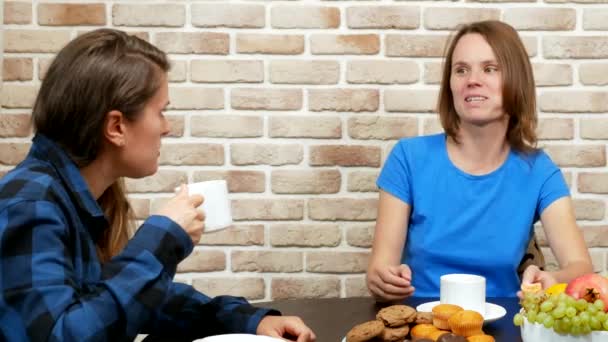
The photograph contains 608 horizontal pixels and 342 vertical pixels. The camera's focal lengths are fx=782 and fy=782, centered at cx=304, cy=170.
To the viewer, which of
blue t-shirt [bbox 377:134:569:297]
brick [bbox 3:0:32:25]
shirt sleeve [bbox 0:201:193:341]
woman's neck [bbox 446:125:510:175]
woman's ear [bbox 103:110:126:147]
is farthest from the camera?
brick [bbox 3:0:32:25]

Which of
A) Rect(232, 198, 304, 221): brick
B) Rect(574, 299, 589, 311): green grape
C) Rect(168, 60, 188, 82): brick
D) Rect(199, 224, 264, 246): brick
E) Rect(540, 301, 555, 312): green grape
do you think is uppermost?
Rect(168, 60, 188, 82): brick

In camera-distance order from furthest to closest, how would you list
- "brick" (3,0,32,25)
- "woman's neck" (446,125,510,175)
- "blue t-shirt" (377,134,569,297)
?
"brick" (3,0,32,25) → "woman's neck" (446,125,510,175) → "blue t-shirt" (377,134,569,297)

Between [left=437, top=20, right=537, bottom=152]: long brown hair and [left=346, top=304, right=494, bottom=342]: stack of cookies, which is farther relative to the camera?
[left=437, top=20, right=537, bottom=152]: long brown hair

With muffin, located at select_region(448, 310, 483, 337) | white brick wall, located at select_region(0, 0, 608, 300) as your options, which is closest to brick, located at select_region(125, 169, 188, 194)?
white brick wall, located at select_region(0, 0, 608, 300)

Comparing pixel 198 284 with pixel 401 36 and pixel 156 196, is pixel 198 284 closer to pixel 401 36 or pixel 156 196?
pixel 156 196

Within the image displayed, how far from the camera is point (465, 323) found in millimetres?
1179

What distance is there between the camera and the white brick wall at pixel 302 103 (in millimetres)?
2283

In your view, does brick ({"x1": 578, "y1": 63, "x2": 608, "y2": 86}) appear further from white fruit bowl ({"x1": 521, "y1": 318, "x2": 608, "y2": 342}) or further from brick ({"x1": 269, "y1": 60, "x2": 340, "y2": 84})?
white fruit bowl ({"x1": 521, "y1": 318, "x2": 608, "y2": 342})

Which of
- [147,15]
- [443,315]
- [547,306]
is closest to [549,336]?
[547,306]

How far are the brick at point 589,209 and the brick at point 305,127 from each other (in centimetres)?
75

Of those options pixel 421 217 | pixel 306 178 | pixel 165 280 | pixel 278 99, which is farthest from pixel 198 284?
pixel 165 280

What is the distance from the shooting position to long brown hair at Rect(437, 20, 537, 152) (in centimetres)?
199

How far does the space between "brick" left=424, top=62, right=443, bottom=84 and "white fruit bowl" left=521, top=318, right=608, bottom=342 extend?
126 centimetres

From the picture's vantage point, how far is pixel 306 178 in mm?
2328
